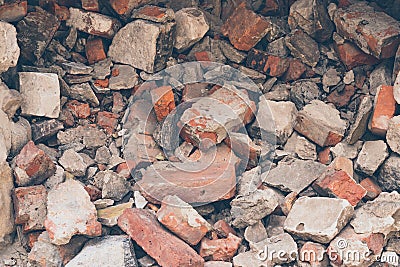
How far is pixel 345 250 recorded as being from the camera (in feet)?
11.9

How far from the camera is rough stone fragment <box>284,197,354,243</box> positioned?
145 inches

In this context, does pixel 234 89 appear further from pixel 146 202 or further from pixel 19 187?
pixel 19 187

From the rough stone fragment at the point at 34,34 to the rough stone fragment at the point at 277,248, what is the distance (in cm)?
257

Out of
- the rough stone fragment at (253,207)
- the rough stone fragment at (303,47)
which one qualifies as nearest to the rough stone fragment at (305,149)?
the rough stone fragment at (253,207)

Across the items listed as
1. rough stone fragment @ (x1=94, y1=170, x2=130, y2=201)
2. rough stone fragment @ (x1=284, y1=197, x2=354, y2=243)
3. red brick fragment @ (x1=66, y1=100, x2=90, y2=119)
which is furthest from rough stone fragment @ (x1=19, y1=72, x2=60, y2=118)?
rough stone fragment @ (x1=284, y1=197, x2=354, y2=243)

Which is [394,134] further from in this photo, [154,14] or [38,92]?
[38,92]

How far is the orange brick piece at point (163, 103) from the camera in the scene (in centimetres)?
457

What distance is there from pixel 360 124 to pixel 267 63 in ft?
3.55

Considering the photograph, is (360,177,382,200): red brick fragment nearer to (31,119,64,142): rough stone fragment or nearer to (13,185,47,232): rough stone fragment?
(13,185,47,232): rough stone fragment

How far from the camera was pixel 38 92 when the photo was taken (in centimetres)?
448

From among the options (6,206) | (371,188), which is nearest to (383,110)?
(371,188)

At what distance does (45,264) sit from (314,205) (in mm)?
2003

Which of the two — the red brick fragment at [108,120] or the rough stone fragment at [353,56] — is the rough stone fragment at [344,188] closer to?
the rough stone fragment at [353,56]

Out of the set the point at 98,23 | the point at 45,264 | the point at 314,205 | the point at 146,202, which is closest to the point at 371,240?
the point at 314,205
